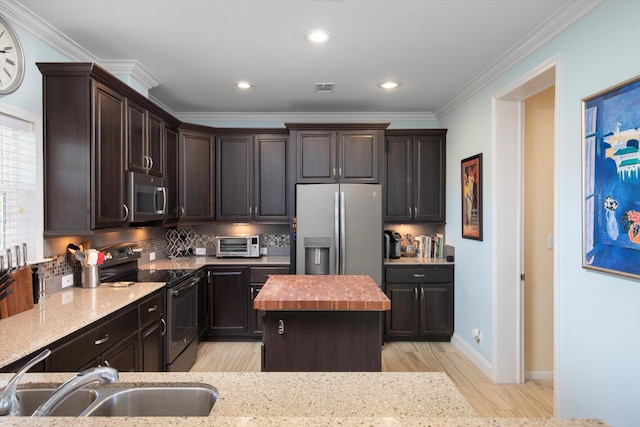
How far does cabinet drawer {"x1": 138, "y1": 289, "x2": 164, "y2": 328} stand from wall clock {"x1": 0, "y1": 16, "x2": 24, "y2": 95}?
5.09ft

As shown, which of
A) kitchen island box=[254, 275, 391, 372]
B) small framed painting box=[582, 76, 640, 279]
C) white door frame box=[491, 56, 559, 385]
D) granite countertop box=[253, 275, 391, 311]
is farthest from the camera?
white door frame box=[491, 56, 559, 385]

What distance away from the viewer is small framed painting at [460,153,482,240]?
11.1 ft

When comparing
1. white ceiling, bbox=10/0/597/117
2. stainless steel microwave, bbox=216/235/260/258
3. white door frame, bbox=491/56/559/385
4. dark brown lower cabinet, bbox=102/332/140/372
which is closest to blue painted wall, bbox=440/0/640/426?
white ceiling, bbox=10/0/597/117

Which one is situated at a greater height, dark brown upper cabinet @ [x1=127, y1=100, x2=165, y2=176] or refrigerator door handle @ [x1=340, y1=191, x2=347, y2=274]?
dark brown upper cabinet @ [x1=127, y1=100, x2=165, y2=176]

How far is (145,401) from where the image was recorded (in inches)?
44.2

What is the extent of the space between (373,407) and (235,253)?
3485 millimetres

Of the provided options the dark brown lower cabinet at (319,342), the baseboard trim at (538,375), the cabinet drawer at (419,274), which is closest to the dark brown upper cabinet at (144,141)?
the dark brown lower cabinet at (319,342)

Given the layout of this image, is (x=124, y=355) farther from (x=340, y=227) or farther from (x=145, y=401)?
(x=340, y=227)

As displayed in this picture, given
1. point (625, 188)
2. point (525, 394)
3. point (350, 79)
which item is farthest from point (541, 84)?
point (525, 394)

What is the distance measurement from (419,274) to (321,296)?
2171 millimetres

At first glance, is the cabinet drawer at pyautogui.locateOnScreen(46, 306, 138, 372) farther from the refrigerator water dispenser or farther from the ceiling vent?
the ceiling vent

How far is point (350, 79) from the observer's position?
134 inches

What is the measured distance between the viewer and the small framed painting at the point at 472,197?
339 cm

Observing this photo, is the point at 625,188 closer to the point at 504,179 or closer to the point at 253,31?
the point at 504,179
